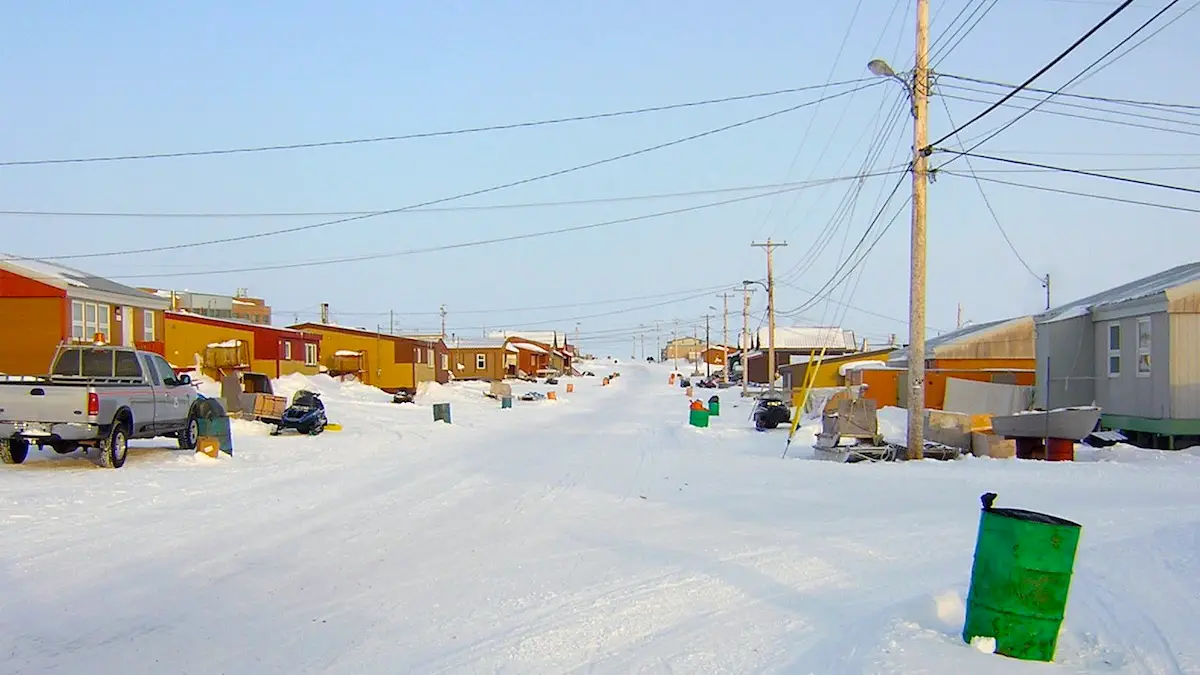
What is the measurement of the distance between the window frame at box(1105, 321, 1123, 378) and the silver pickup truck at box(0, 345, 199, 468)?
2178 centimetres

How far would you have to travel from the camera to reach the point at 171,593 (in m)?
8.33

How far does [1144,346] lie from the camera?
2311cm

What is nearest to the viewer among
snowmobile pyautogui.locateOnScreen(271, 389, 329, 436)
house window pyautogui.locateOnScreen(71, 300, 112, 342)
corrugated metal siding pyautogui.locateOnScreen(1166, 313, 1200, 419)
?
corrugated metal siding pyautogui.locateOnScreen(1166, 313, 1200, 419)

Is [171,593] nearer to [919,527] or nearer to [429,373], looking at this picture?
[919,527]

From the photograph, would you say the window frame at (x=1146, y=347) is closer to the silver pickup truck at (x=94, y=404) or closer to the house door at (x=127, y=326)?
the silver pickup truck at (x=94, y=404)

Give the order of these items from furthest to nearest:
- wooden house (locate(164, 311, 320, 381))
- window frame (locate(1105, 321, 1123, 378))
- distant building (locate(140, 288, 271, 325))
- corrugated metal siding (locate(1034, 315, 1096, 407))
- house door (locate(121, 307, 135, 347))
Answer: distant building (locate(140, 288, 271, 325)) < wooden house (locate(164, 311, 320, 381)) < house door (locate(121, 307, 135, 347)) < corrugated metal siding (locate(1034, 315, 1096, 407)) < window frame (locate(1105, 321, 1123, 378))

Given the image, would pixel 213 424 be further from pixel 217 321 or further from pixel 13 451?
pixel 217 321

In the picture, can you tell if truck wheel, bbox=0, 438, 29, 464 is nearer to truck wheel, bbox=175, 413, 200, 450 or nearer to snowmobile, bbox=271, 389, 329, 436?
truck wheel, bbox=175, 413, 200, 450

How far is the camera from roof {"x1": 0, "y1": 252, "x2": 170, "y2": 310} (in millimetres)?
30155

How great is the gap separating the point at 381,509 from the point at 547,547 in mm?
3640

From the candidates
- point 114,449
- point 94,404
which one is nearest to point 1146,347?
point 114,449

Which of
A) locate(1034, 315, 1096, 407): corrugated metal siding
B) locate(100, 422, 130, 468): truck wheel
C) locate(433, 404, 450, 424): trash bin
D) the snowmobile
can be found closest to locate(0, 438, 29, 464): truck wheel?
locate(100, 422, 130, 468): truck wheel

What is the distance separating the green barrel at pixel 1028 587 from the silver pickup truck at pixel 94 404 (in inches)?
571

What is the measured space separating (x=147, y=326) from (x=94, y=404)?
20851 mm
